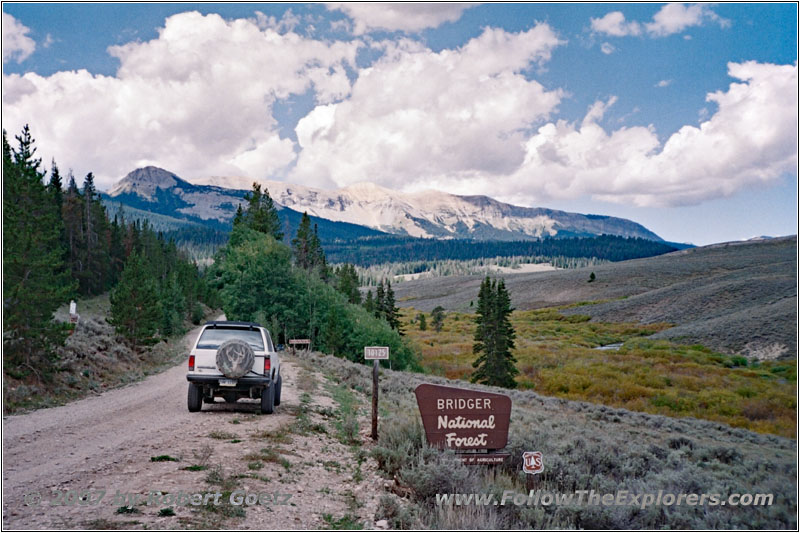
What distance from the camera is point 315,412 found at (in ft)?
48.8

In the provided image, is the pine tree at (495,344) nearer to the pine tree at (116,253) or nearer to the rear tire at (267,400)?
the rear tire at (267,400)

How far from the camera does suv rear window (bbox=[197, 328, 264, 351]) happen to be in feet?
44.4

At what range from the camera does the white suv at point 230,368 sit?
12992 mm

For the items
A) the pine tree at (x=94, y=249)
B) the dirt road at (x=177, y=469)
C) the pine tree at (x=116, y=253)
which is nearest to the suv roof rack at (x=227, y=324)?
the dirt road at (x=177, y=469)

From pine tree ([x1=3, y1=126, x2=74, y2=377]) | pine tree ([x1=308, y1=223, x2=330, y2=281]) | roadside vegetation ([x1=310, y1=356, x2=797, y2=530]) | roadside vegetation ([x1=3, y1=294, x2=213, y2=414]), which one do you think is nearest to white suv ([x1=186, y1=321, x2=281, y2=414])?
roadside vegetation ([x1=310, y1=356, x2=797, y2=530])

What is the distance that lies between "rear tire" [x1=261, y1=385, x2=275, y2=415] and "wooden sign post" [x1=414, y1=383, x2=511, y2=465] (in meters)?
5.65

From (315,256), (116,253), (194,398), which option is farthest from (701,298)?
(194,398)

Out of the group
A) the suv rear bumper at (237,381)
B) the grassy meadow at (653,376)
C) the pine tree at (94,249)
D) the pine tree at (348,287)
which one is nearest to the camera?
the suv rear bumper at (237,381)

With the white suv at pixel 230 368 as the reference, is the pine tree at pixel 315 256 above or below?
above

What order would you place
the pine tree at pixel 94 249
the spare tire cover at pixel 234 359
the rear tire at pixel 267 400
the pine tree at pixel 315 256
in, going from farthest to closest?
the pine tree at pixel 315 256
the pine tree at pixel 94 249
the rear tire at pixel 267 400
the spare tire cover at pixel 234 359

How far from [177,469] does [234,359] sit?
506cm

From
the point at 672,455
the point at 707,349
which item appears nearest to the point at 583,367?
the point at 707,349

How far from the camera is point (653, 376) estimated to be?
47531 millimetres

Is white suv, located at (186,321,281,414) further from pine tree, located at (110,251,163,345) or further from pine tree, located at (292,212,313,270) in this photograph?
pine tree, located at (292,212,313,270)
